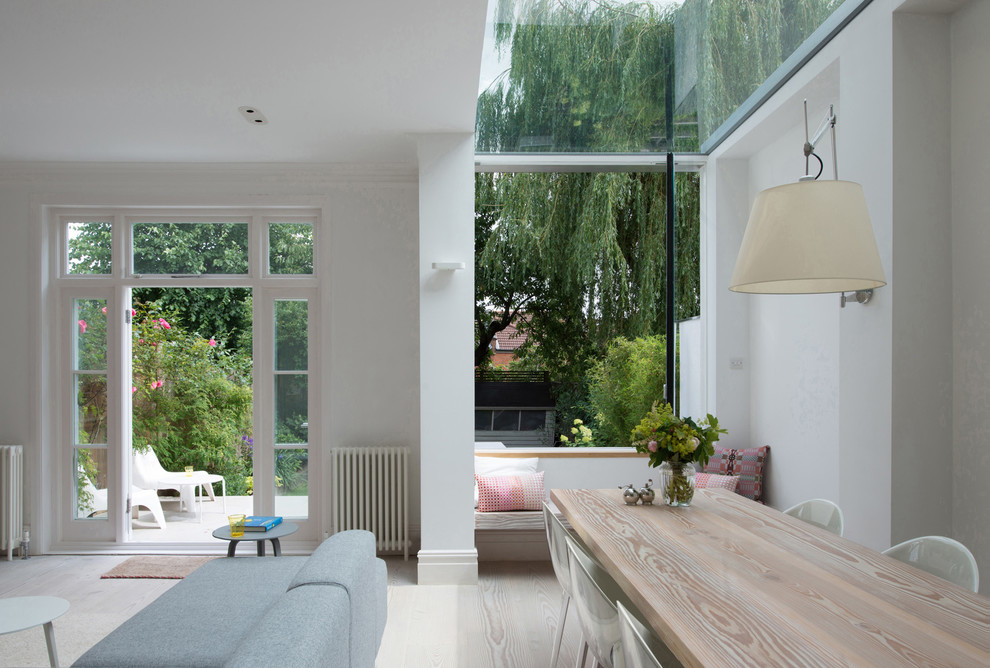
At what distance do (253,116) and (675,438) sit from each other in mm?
2900

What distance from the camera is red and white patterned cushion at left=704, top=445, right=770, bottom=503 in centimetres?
471

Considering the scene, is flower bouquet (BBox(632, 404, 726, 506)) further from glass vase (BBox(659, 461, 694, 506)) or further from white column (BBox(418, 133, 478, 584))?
white column (BBox(418, 133, 478, 584))

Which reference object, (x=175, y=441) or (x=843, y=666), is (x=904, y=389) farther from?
(x=175, y=441)

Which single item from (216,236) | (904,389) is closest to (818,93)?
(904,389)

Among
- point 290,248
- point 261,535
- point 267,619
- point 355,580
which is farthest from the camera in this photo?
point 290,248

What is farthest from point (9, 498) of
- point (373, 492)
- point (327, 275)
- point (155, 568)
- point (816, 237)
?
point (816, 237)

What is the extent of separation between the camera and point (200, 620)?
8.61ft

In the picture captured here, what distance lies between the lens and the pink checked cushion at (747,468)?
15.5ft

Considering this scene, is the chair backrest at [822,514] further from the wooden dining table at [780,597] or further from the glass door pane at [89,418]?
the glass door pane at [89,418]

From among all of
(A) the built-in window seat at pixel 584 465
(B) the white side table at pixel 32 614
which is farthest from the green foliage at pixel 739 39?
(B) the white side table at pixel 32 614

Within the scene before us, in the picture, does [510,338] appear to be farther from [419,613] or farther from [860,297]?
[860,297]

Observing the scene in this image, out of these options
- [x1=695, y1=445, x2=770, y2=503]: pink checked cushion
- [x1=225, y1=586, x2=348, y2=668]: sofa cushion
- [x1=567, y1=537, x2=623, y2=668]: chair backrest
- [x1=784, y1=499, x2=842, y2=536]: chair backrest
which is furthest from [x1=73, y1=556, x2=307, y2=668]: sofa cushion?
[x1=695, y1=445, x2=770, y2=503]: pink checked cushion

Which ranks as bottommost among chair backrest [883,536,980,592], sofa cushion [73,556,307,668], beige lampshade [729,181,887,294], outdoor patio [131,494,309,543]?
outdoor patio [131,494,309,543]

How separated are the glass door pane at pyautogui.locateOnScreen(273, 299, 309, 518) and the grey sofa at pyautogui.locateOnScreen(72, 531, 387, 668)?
1.78 metres
